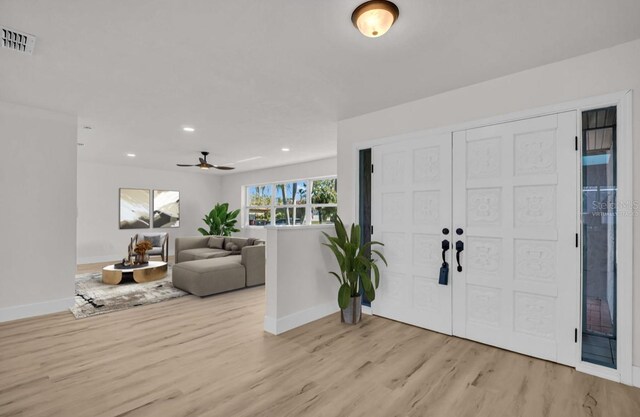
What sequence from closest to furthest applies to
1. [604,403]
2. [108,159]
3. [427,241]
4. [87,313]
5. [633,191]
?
1. [604,403]
2. [633,191]
3. [427,241]
4. [87,313]
5. [108,159]

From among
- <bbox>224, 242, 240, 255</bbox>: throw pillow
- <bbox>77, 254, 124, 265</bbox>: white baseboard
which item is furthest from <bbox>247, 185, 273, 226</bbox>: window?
<bbox>77, 254, 124, 265</bbox>: white baseboard

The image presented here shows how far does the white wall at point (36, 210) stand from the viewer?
11.4 ft

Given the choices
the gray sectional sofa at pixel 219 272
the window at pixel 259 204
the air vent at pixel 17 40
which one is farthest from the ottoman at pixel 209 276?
the window at pixel 259 204

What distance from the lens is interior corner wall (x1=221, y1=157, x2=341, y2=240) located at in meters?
7.13

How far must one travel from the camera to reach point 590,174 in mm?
2428

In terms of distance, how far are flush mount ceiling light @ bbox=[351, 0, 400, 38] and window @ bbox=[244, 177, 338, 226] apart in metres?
4.77

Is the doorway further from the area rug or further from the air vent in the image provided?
the area rug

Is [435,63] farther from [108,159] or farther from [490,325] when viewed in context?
[108,159]

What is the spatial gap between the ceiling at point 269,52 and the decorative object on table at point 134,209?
4.52 m

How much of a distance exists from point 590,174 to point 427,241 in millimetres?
1456

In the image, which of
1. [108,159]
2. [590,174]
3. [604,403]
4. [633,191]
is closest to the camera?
[604,403]

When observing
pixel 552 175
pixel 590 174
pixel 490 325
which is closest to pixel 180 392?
pixel 490 325

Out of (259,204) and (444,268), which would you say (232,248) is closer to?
(259,204)

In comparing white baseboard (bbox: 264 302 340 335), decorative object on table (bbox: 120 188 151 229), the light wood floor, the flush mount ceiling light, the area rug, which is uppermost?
the flush mount ceiling light
